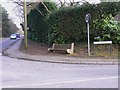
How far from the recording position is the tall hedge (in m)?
22.0

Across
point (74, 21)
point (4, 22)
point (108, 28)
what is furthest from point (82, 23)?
point (4, 22)

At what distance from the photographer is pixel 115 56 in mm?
18688

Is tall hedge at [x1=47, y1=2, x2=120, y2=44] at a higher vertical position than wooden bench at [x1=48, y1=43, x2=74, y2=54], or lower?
higher

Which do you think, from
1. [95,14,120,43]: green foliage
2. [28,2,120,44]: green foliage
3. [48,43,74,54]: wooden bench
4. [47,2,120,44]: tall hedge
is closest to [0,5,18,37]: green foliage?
[47,2,120,44]: tall hedge

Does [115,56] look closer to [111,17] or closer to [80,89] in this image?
[111,17]

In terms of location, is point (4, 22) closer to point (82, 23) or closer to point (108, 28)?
point (82, 23)

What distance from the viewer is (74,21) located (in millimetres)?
23172

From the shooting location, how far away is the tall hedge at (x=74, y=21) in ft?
72.1

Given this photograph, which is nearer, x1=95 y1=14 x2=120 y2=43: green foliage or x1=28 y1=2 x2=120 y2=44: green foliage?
x1=95 y1=14 x2=120 y2=43: green foliage

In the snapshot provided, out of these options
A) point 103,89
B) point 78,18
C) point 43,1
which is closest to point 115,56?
point 78,18

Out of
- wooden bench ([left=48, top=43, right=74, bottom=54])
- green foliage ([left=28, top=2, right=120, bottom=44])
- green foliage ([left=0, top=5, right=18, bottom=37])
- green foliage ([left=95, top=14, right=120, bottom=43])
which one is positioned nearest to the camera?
wooden bench ([left=48, top=43, right=74, bottom=54])

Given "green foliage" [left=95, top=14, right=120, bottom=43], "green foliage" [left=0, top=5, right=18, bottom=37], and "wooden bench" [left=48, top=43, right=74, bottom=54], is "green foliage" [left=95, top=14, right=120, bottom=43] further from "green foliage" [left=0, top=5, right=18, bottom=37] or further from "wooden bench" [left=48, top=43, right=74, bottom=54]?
"green foliage" [left=0, top=5, right=18, bottom=37]

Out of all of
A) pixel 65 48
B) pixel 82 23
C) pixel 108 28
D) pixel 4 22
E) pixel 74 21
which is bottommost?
pixel 65 48

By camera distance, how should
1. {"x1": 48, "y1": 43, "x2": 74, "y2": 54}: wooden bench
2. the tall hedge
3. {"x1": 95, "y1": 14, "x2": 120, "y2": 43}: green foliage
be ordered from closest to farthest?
{"x1": 48, "y1": 43, "x2": 74, "y2": 54}: wooden bench → {"x1": 95, "y1": 14, "x2": 120, "y2": 43}: green foliage → the tall hedge
